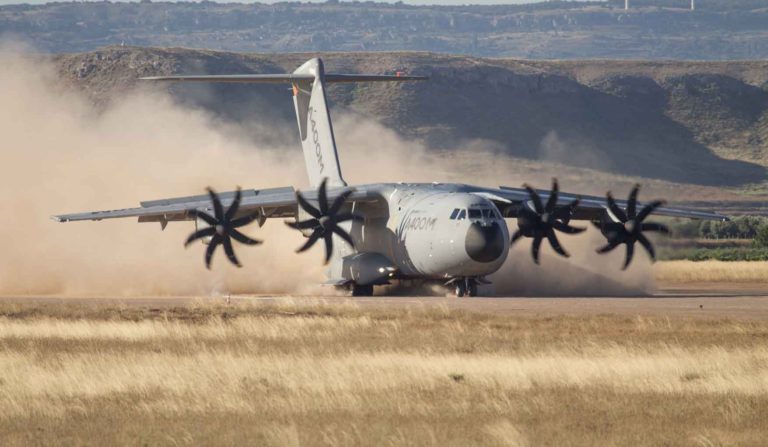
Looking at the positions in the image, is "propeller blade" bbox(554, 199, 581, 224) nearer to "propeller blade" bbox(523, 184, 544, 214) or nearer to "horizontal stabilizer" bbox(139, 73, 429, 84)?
"propeller blade" bbox(523, 184, 544, 214)

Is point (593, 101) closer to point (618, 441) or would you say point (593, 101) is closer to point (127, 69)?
point (127, 69)

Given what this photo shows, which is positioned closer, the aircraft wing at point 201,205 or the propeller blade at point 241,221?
the propeller blade at point 241,221

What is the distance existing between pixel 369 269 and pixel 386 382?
2168cm

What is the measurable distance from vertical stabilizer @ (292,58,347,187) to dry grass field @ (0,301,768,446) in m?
15.5

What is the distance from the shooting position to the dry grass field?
16.0 meters

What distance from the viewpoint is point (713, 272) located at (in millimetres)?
55312

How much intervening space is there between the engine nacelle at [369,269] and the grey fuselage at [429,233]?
5cm

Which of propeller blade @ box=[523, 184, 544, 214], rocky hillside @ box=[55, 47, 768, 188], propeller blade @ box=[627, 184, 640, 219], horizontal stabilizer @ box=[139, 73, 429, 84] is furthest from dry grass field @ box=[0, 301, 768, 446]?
rocky hillside @ box=[55, 47, 768, 188]

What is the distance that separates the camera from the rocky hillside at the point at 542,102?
141000mm

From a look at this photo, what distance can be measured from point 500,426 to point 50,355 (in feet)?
33.0

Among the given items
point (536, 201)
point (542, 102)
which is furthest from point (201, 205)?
point (542, 102)

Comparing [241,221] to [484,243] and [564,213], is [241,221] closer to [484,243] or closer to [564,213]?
[484,243]

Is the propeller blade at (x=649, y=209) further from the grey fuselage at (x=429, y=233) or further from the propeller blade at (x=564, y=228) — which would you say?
the grey fuselage at (x=429, y=233)

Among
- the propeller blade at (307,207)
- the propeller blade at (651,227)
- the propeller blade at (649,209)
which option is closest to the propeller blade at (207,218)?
the propeller blade at (307,207)
